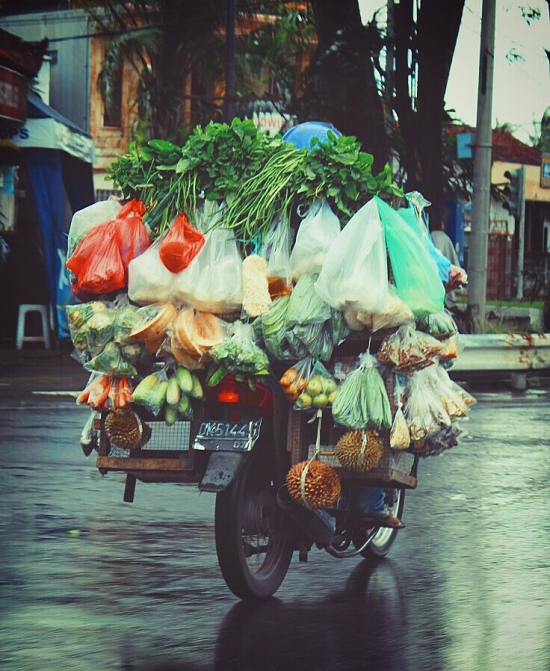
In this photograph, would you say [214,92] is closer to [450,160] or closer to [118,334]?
[450,160]

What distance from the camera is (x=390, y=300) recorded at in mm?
5766

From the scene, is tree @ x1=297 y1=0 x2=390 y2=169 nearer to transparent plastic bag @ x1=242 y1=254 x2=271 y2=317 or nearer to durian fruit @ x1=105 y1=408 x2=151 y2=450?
transparent plastic bag @ x1=242 y1=254 x2=271 y2=317

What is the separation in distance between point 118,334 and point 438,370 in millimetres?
1527

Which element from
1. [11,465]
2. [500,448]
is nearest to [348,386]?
[11,465]

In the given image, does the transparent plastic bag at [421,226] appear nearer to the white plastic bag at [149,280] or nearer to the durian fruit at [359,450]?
the durian fruit at [359,450]

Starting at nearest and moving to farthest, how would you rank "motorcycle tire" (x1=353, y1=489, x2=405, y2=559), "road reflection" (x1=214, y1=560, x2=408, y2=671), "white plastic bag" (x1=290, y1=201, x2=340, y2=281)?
1. "road reflection" (x1=214, y1=560, x2=408, y2=671)
2. "white plastic bag" (x1=290, y1=201, x2=340, y2=281)
3. "motorcycle tire" (x1=353, y1=489, x2=405, y2=559)

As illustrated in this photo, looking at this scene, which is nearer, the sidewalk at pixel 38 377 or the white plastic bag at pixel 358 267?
the white plastic bag at pixel 358 267

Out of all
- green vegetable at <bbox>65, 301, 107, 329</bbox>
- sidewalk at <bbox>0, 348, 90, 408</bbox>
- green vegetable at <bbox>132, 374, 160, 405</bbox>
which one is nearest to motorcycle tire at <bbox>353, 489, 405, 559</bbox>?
green vegetable at <bbox>132, 374, 160, 405</bbox>

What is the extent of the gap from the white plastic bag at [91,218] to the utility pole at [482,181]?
13537 mm

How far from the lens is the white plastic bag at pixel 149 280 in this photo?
5.91 meters

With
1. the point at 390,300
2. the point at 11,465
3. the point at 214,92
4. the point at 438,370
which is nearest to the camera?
the point at 390,300

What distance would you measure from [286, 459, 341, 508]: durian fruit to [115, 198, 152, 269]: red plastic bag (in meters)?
1.24

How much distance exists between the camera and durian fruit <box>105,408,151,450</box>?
233 inches

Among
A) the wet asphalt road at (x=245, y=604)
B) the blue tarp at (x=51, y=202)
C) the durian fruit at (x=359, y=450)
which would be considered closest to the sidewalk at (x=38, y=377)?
the blue tarp at (x=51, y=202)
